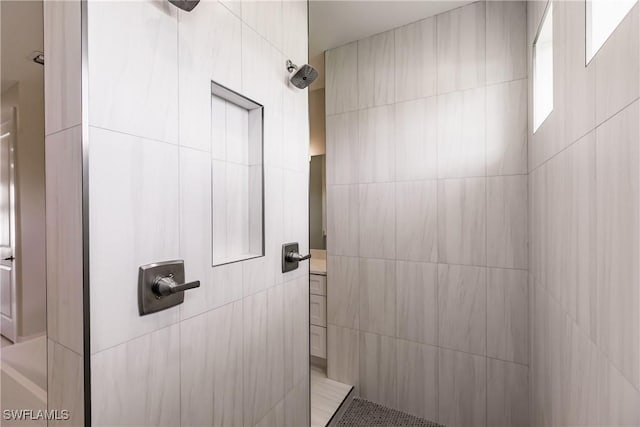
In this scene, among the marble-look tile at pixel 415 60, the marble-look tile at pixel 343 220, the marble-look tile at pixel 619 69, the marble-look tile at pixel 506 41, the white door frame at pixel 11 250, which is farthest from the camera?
the marble-look tile at pixel 343 220

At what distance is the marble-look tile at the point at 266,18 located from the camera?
1221 mm

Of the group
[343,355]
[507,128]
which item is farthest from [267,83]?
[343,355]

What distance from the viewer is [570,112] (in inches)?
38.1

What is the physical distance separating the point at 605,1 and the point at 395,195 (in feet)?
4.59

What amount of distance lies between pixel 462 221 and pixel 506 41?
1053 mm

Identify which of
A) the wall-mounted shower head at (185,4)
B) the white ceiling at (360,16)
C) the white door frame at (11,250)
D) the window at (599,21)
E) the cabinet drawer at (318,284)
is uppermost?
the white ceiling at (360,16)

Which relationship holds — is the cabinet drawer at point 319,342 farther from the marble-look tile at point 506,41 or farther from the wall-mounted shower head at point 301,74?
the marble-look tile at point 506,41

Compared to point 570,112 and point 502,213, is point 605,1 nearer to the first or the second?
point 570,112

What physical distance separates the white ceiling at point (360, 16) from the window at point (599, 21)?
1246 mm

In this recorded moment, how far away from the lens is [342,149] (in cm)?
230

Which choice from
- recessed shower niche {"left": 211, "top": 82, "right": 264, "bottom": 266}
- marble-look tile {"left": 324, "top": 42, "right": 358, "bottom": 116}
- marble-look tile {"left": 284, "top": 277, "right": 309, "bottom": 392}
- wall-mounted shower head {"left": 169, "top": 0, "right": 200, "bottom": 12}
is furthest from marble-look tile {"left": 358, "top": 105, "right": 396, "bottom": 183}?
wall-mounted shower head {"left": 169, "top": 0, "right": 200, "bottom": 12}

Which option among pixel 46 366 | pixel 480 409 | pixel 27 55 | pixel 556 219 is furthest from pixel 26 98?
pixel 480 409

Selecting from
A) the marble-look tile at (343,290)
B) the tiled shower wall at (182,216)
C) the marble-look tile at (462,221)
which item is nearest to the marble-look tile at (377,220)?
the marble-look tile at (343,290)

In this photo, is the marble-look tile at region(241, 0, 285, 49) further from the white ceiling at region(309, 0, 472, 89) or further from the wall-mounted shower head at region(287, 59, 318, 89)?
the white ceiling at region(309, 0, 472, 89)
